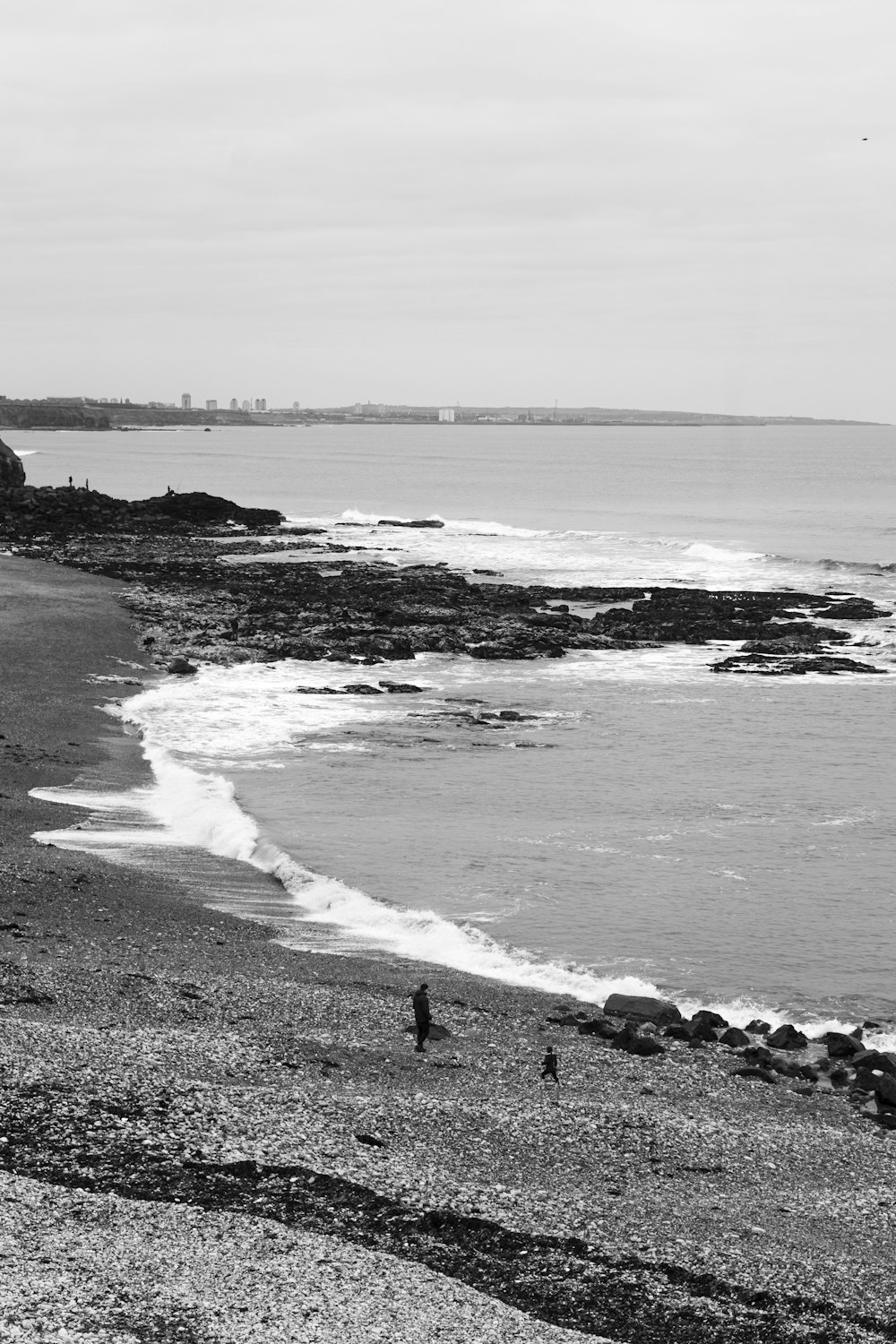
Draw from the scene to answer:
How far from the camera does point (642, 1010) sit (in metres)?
16.1

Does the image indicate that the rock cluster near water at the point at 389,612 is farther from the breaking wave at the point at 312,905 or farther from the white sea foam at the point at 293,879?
the breaking wave at the point at 312,905

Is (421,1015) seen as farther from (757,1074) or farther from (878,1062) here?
(878,1062)

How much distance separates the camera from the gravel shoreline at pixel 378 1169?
9.71 m

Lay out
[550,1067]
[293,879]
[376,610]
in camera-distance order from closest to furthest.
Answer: [550,1067] → [293,879] → [376,610]

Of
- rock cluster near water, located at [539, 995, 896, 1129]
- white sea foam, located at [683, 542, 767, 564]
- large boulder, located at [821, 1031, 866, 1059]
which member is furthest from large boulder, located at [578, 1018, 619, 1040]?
white sea foam, located at [683, 542, 767, 564]

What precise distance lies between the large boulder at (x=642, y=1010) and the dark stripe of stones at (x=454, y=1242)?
17.7ft

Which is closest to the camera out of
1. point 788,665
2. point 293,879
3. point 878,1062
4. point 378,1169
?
point 378,1169

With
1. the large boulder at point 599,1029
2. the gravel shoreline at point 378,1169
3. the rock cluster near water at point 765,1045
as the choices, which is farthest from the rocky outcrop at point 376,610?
the gravel shoreline at point 378,1169

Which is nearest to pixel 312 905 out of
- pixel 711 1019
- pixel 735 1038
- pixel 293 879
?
pixel 293 879

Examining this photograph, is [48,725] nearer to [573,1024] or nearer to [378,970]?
[378,970]

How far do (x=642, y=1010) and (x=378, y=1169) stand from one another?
17.5 ft

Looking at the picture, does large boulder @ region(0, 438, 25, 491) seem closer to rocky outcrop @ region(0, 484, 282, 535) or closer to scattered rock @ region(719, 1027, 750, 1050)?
rocky outcrop @ region(0, 484, 282, 535)

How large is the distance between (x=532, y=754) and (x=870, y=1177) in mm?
17127

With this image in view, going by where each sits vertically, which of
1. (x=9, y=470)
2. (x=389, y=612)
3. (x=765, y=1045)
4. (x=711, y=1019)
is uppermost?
(x=9, y=470)
